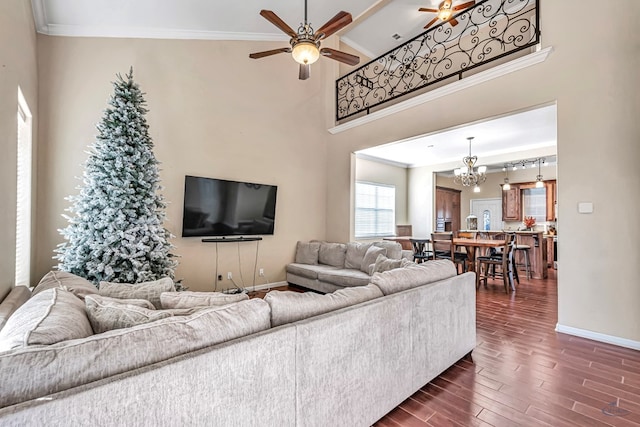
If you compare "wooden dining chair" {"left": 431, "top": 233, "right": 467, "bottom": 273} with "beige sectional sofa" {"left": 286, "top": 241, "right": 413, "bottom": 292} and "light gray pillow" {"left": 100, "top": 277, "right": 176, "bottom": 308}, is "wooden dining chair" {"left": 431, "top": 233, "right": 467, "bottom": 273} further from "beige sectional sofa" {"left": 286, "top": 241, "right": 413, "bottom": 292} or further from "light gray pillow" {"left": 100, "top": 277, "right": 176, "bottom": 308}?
"light gray pillow" {"left": 100, "top": 277, "right": 176, "bottom": 308}

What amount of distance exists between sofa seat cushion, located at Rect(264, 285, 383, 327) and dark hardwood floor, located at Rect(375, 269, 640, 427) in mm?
794

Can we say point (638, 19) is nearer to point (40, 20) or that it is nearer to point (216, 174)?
point (216, 174)

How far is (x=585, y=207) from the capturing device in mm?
3145

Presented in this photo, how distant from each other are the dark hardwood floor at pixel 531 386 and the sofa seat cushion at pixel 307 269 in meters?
2.44

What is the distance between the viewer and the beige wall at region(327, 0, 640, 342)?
9.59 feet

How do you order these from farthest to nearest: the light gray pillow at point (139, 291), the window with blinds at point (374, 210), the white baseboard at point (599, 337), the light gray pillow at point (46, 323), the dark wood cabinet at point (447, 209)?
the dark wood cabinet at point (447, 209), the window with blinds at point (374, 210), the white baseboard at point (599, 337), the light gray pillow at point (139, 291), the light gray pillow at point (46, 323)

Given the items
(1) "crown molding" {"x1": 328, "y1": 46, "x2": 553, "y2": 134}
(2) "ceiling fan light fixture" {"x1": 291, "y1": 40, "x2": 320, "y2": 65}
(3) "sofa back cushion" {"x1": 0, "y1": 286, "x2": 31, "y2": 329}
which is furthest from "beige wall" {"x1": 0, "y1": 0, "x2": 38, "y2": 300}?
(1) "crown molding" {"x1": 328, "y1": 46, "x2": 553, "y2": 134}

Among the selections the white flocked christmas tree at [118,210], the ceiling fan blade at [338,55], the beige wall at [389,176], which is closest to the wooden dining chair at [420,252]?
the beige wall at [389,176]

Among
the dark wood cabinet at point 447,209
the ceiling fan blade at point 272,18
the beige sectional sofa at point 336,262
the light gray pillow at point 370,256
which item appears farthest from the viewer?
the dark wood cabinet at point 447,209

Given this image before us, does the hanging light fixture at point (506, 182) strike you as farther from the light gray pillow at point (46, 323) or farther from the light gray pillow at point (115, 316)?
the light gray pillow at point (46, 323)

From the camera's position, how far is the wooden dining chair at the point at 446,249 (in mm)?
5293

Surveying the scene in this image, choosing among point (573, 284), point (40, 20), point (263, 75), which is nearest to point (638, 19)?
point (573, 284)

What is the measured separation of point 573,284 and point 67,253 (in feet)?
17.5

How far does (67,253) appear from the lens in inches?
124
